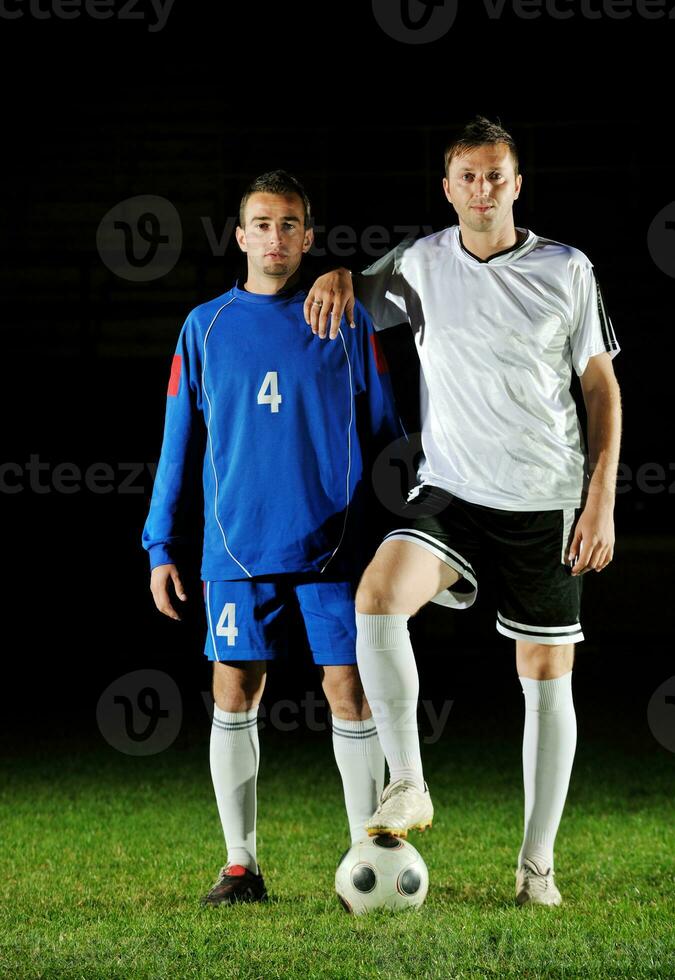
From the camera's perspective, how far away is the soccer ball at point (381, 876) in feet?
11.6

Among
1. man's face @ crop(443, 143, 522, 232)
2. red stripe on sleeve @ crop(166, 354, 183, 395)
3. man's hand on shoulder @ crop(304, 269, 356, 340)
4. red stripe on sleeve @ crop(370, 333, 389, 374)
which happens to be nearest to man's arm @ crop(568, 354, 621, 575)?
man's face @ crop(443, 143, 522, 232)

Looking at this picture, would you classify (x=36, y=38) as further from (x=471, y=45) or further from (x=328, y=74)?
(x=471, y=45)

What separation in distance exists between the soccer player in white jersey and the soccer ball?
0.37 meters

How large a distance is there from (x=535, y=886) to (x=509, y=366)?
4.94 ft

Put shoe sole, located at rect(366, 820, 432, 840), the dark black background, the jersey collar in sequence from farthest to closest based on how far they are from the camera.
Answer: the dark black background < the jersey collar < shoe sole, located at rect(366, 820, 432, 840)

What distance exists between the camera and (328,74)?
14.6 m

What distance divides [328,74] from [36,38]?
333 cm

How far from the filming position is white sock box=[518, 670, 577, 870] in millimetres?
3736

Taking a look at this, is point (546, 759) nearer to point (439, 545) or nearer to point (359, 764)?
point (359, 764)

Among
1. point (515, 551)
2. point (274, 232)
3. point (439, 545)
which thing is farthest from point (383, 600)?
point (274, 232)

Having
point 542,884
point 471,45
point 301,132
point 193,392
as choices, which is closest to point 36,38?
point 301,132

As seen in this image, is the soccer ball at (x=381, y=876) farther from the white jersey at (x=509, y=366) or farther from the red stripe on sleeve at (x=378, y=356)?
the red stripe on sleeve at (x=378, y=356)

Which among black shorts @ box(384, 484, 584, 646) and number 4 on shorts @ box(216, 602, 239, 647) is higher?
black shorts @ box(384, 484, 584, 646)

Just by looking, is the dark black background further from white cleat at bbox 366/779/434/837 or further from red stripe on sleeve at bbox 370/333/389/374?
white cleat at bbox 366/779/434/837
